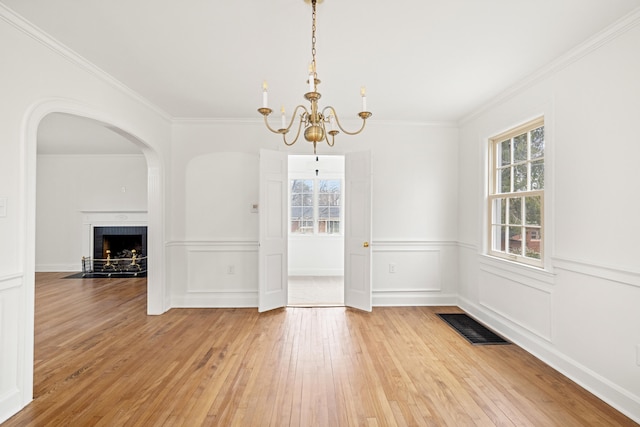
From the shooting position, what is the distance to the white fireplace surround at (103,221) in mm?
6781

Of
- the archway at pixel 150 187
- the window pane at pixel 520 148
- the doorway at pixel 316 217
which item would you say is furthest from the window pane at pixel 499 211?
the archway at pixel 150 187

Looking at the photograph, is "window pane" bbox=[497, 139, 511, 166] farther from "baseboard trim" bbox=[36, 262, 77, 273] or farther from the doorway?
"baseboard trim" bbox=[36, 262, 77, 273]

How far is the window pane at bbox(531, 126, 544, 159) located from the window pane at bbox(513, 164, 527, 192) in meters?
0.18

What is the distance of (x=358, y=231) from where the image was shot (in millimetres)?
4305

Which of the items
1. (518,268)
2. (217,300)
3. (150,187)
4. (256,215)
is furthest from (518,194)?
(150,187)

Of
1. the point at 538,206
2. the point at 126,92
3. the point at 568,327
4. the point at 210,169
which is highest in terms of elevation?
the point at 126,92

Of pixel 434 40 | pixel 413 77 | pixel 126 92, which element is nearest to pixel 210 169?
pixel 126 92

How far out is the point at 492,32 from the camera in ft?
7.35

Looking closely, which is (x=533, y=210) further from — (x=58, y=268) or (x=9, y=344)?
(x=58, y=268)

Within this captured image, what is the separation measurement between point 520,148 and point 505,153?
28 centimetres

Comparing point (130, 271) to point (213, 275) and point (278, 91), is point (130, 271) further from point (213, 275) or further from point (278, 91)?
point (278, 91)

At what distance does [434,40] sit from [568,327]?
99.0 inches

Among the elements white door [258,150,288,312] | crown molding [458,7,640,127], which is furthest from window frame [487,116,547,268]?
white door [258,150,288,312]

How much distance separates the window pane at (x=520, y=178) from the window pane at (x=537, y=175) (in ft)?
0.40
